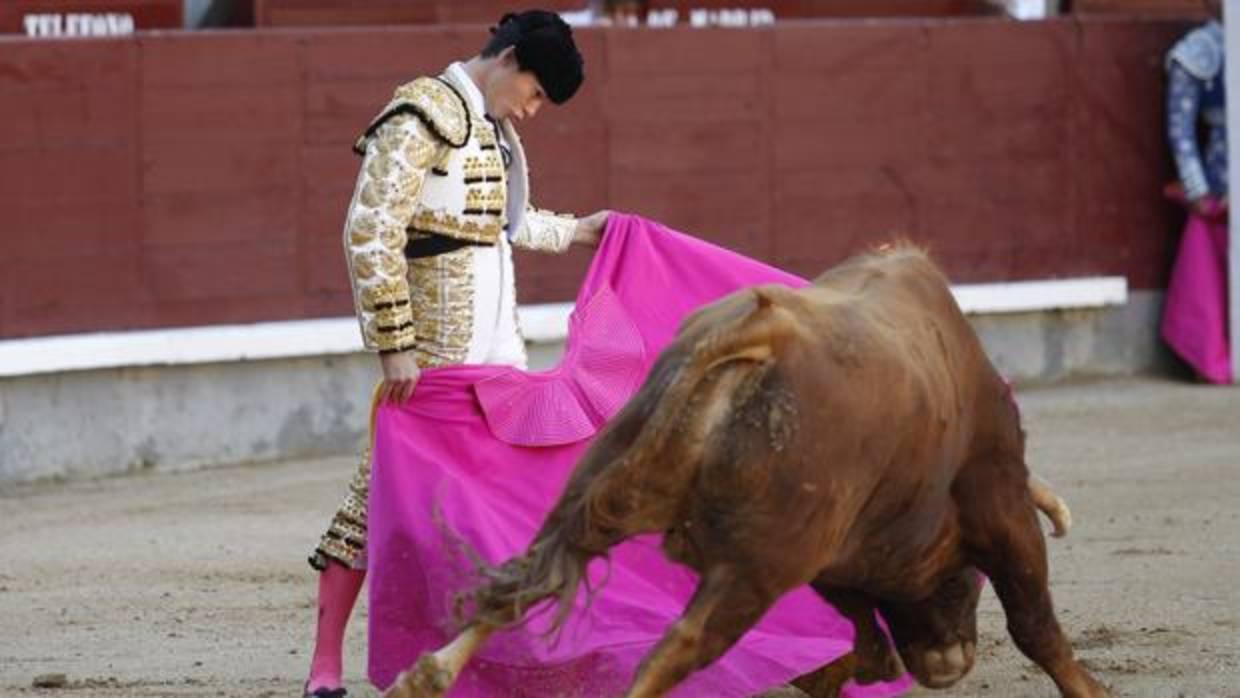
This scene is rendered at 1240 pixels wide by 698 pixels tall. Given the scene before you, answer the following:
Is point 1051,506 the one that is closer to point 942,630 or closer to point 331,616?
point 942,630

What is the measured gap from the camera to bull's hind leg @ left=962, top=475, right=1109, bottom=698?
430 centimetres

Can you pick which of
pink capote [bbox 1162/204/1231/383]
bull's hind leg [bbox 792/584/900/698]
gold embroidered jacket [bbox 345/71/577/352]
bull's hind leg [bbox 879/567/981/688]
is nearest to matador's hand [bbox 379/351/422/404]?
gold embroidered jacket [bbox 345/71/577/352]

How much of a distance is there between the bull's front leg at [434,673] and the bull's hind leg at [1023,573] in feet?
3.17

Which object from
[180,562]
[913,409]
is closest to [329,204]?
[180,562]

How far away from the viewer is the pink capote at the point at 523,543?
14.5 ft

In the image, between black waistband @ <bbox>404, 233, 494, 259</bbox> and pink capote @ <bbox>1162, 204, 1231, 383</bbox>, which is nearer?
black waistband @ <bbox>404, 233, 494, 259</bbox>

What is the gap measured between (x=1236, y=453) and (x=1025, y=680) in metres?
3.16

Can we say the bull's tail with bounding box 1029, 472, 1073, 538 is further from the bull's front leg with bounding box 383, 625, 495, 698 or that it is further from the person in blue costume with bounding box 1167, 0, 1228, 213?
the person in blue costume with bounding box 1167, 0, 1228, 213

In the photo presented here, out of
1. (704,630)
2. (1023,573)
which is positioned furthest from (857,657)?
(704,630)

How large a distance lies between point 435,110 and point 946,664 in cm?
122

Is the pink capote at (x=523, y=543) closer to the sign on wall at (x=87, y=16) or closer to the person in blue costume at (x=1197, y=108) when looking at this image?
the sign on wall at (x=87, y=16)

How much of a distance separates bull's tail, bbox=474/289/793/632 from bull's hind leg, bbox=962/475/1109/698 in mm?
777

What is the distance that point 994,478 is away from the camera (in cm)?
429

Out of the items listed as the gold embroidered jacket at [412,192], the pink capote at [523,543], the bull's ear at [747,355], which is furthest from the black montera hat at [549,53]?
the bull's ear at [747,355]
